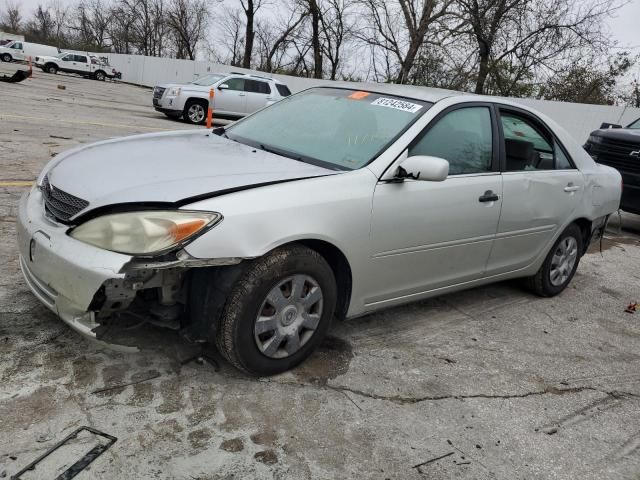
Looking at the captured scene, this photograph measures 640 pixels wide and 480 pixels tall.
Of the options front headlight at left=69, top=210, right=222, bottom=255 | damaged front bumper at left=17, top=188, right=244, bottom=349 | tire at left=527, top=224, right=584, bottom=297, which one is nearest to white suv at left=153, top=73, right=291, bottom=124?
tire at left=527, top=224, right=584, bottom=297

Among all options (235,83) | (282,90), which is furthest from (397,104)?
(282,90)

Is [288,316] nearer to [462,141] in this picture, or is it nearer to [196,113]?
[462,141]

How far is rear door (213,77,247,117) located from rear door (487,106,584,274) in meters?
13.5

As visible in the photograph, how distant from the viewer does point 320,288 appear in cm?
298

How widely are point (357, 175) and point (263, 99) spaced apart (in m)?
15.3

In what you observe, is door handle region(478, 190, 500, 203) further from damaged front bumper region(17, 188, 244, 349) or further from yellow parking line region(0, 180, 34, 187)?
yellow parking line region(0, 180, 34, 187)

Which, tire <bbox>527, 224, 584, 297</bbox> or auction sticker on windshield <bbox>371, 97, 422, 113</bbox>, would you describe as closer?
auction sticker on windshield <bbox>371, 97, 422, 113</bbox>

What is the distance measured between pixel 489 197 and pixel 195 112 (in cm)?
1389

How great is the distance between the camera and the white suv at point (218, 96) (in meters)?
16.1

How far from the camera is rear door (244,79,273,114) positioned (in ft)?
57.0

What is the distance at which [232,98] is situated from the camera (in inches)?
667

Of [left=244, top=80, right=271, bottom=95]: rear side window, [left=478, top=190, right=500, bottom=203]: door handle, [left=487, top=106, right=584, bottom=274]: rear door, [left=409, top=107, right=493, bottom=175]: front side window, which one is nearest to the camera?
[left=409, top=107, right=493, bottom=175]: front side window

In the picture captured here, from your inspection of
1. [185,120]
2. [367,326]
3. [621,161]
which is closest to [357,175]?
[367,326]

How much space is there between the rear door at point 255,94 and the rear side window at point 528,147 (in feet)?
45.0
